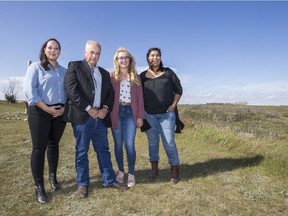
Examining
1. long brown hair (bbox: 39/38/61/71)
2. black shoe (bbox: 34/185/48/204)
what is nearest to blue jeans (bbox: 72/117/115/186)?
black shoe (bbox: 34/185/48/204)

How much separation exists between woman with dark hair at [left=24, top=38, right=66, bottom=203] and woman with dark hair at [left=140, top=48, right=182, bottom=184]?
1.70 metres

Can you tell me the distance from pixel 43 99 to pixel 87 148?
1.10 meters

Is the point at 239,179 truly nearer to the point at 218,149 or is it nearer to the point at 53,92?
the point at 218,149

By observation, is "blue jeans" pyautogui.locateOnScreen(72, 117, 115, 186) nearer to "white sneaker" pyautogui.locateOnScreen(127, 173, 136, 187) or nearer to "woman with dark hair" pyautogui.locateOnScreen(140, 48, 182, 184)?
"white sneaker" pyautogui.locateOnScreen(127, 173, 136, 187)

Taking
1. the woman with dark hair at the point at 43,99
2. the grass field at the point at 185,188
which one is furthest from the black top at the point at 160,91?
the woman with dark hair at the point at 43,99

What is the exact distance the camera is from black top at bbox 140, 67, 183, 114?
19.2ft

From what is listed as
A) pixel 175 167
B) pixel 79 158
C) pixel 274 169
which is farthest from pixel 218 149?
pixel 79 158

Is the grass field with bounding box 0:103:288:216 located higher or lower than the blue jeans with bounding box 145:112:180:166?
lower

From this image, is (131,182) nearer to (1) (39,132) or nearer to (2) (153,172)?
(2) (153,172)

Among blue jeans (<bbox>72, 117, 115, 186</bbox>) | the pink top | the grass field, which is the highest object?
the pink top

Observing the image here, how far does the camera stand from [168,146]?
595 centimetres

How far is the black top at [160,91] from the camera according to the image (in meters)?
5.84

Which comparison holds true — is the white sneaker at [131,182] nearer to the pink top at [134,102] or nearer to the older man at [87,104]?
the older man at [87,104]

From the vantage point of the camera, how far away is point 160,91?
585 cm
